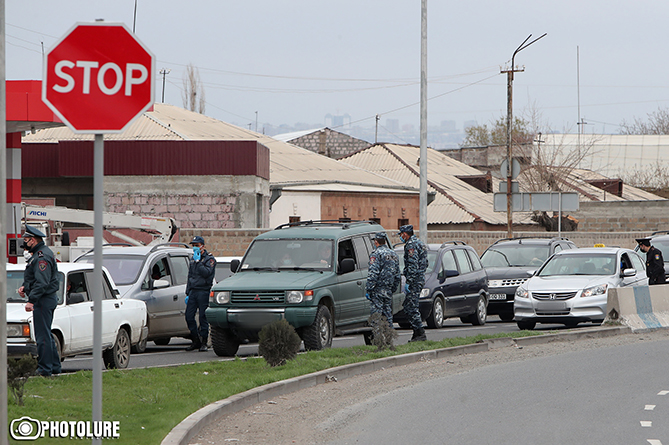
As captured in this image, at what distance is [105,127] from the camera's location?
5.64m

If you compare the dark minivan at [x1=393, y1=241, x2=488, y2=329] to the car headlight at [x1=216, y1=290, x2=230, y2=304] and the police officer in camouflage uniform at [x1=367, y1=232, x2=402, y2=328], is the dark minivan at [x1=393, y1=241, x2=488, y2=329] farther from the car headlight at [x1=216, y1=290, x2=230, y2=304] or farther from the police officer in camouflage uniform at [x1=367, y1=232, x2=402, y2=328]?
the car headlight at [x1=216, y1=290, x2=230, y2=304]

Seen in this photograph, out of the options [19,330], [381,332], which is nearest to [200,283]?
[381,332]

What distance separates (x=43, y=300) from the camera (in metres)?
10.8

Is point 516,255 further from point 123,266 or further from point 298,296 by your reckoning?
point 123,266

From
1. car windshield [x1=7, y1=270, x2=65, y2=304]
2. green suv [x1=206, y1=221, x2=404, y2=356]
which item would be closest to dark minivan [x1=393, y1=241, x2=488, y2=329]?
green suv [x1=206, y1=221, x2=404, y2=356]

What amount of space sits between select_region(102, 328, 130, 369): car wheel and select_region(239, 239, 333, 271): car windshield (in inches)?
116

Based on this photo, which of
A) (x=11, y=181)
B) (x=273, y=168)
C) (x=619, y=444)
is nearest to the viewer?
(x=619, y=444)

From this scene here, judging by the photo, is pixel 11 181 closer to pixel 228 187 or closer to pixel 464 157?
pixel 228 187

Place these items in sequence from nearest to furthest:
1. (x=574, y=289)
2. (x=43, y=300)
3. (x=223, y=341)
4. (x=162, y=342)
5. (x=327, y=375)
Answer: (x=43, y=300)
(x=327, y=375)
(x=223, y=341)
(x=162, y=342)
(x=574, y=289)

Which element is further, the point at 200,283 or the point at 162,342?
the point at 162,342

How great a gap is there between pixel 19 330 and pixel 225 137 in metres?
36.0

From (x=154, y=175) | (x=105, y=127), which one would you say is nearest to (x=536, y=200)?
(x=154, y=175)

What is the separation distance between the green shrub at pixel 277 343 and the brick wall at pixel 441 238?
19117 millimetres

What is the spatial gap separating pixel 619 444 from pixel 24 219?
1918 centimetres
